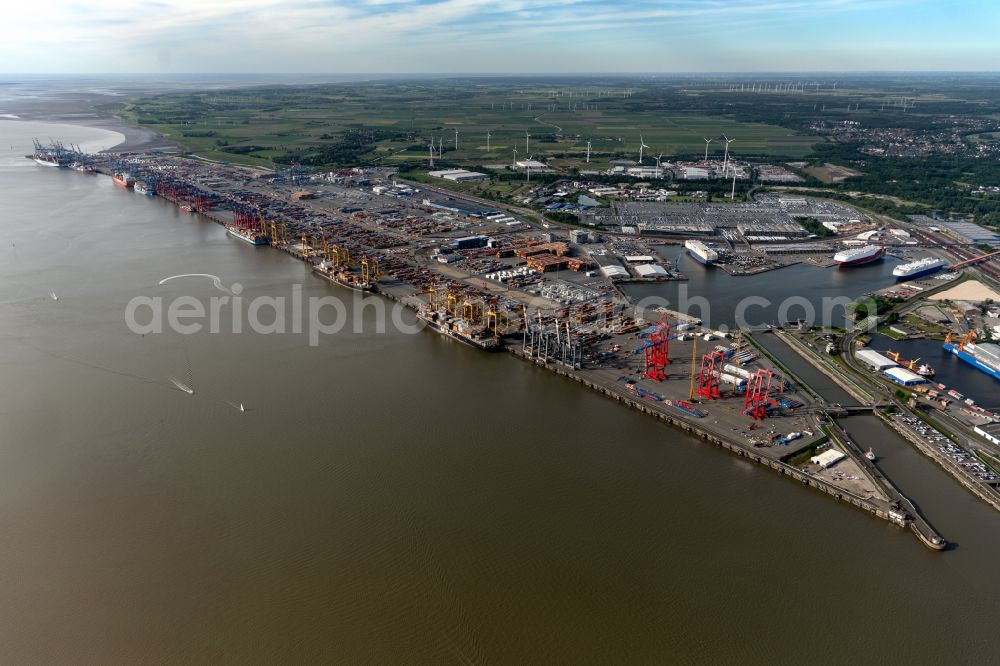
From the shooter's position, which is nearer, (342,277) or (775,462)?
(775,462)

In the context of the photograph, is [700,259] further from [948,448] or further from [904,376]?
[948,448]

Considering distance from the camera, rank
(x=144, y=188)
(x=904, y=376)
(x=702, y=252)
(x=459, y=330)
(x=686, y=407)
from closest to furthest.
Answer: (x=686, y=407) → (x=904, y=376) → (x=459, y=330) → (x=702, y=252) → (x=144, y=188)

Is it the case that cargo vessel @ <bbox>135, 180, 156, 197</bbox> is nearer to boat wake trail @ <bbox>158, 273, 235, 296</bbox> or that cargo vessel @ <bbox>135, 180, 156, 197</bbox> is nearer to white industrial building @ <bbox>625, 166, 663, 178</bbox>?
boat wake trail @ <bbox>158, 273, 235, 296</bbox>

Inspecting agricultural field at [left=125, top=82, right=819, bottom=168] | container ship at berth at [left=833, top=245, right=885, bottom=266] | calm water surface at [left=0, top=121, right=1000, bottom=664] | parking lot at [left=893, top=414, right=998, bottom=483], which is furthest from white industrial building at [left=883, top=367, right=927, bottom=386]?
agricultural field at [left=125, top=82, right=819, bottom=168]

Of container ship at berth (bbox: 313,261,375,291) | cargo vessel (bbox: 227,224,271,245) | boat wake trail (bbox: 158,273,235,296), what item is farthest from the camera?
cargo vessel (bbox: 227,224,271,245)

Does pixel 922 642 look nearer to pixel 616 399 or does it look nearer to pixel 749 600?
pixel 749 600

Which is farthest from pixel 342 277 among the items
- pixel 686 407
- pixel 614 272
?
pixel 686 407

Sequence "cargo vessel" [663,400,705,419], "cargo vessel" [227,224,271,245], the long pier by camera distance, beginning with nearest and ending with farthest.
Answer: the long pier → "cargo vessel" [663,400,705,419] → "cargo vessel" [227,224,271,245]
